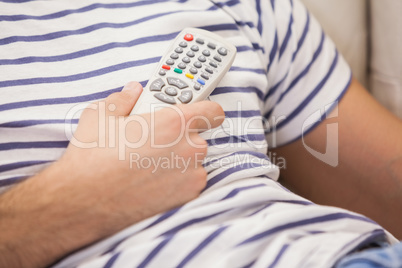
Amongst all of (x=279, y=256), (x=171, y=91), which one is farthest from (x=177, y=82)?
(x=279, y=256)

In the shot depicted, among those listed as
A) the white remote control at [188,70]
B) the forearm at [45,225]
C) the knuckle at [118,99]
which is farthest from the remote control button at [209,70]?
the forearm at [45,225]

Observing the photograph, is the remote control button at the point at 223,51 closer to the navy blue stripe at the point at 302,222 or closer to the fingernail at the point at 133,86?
the fingernail at the point at 133,86

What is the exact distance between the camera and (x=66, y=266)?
0.41 m

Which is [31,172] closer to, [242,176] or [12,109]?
[12,109]

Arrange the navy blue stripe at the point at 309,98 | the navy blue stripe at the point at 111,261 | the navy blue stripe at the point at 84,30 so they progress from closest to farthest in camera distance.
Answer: the navy blue stripe at the point at 111,261
the navy blue stripe at the point at 84,30
the navy blue stripe at the point at 309,98

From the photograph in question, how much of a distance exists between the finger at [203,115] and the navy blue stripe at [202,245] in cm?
12

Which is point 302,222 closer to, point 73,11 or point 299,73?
point 299,73

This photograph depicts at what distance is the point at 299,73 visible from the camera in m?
0.59

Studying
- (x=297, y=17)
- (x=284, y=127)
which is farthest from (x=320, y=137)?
(x=297, y=17)

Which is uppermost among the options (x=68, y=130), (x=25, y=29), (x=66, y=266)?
(x=25, y=29)

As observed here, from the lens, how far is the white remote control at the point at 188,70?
0.47 metres

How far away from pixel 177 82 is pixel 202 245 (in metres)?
0.19

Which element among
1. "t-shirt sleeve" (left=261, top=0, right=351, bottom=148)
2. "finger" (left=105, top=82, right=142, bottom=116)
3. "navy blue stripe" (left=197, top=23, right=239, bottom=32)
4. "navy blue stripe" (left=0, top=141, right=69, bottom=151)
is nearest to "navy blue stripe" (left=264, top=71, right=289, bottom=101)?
"t-shirt sleeve" (left=261, top=0, right=351, bottom=148)

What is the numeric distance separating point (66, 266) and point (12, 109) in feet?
0.58
